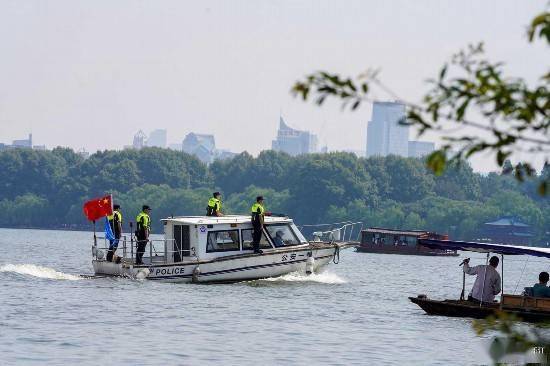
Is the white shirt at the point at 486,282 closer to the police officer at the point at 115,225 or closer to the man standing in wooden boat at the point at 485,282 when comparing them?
the man standing in wooden boat at the point at 485,282

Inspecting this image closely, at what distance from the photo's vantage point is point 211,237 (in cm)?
3991

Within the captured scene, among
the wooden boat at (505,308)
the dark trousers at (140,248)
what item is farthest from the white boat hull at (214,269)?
the wooden boat at (505,308)

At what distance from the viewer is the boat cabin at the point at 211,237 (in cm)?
3969

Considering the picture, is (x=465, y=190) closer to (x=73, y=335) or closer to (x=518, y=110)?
(x=73, y=335)

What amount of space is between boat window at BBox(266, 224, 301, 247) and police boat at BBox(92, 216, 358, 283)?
30 mm

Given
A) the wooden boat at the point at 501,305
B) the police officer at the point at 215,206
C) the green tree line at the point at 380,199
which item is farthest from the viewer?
the green tree line at the point at 380,199

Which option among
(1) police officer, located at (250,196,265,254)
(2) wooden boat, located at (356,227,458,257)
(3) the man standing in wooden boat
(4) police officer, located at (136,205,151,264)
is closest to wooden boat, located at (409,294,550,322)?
(3) the man standing in wooden boat

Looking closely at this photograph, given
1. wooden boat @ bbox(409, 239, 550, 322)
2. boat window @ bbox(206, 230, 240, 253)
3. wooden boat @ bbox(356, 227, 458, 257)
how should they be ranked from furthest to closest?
wooden boat @ bbox(356, 227, 458, 257) < boat window @ bbox(206, 230, 240, 253) < wooden boat @ bbox(409, 239, 550, 322)

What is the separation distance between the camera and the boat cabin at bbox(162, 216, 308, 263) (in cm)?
3969

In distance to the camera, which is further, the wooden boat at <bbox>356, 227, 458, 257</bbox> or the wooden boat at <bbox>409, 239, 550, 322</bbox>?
the wooden boat at <bbox>356, 227, 458, 257</bbox>

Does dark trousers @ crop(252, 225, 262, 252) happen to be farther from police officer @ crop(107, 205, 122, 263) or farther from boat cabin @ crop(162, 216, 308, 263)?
police officer @ crop(107, 205, 122, 263)

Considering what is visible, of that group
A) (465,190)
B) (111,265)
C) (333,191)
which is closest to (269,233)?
(111,265)

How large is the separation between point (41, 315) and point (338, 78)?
23.8m

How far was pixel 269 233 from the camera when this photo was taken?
134ft
